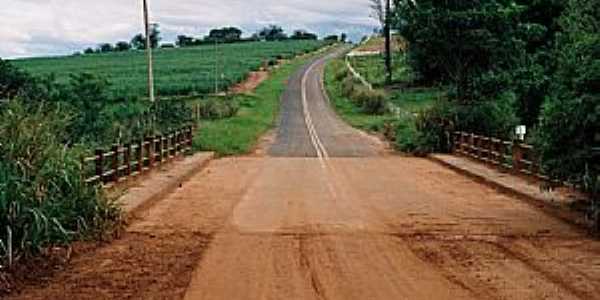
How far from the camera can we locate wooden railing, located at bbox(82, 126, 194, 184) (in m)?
21.4

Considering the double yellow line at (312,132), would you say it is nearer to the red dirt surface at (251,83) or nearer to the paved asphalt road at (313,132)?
the paved asphalt road at (313,132)

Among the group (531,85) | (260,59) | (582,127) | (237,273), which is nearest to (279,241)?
(237,273)

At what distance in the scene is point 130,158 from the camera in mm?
25359

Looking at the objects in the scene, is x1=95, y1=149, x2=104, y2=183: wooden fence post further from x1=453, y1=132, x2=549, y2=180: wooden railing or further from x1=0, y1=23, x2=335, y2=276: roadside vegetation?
x1=453, y1=132, x2=549, y2=180: wooden railing

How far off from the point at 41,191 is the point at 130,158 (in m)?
11.4

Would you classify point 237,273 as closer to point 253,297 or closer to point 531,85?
point 253,297

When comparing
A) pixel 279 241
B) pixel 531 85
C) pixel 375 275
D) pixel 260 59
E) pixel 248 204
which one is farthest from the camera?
pixel 260 59

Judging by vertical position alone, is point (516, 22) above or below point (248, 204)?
above

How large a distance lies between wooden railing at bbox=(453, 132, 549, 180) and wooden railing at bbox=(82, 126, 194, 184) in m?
8.96

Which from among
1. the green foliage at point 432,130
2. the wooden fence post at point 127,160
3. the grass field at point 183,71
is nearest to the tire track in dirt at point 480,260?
the wooden fence post at point 127,160

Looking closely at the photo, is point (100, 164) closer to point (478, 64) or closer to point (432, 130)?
point (432, 130)

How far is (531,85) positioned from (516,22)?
2.49 metres

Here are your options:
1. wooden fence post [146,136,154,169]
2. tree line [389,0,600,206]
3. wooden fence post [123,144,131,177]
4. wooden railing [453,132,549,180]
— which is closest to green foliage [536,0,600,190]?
wooden railing [453,132,549,180]

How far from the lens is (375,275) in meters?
12.1
